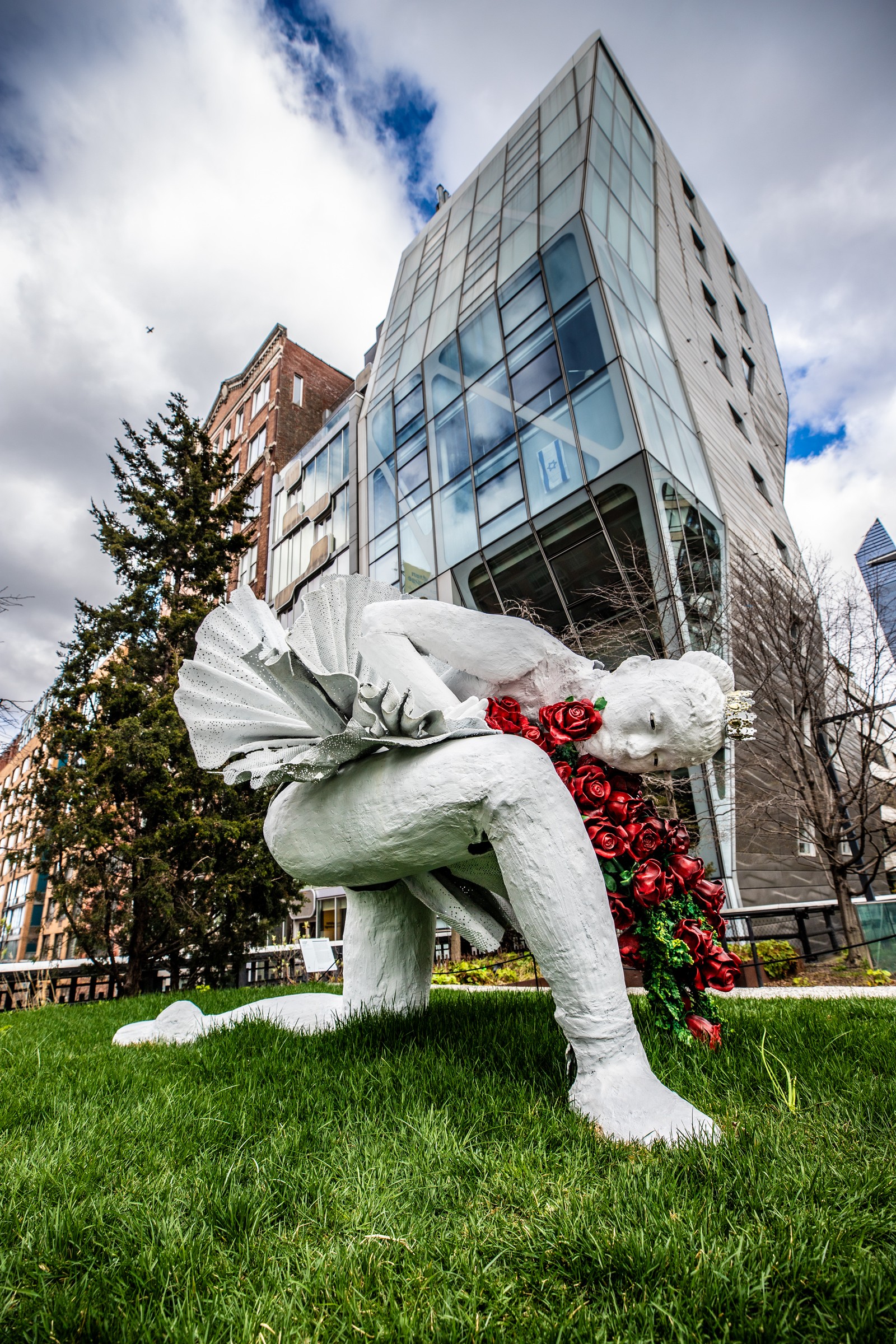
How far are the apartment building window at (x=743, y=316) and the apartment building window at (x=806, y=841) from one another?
18.3 metres

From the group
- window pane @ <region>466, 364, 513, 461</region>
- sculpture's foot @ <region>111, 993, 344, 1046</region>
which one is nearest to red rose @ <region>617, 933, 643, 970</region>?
sculpture's foot @ <region>111, 993, 344, 1046</region>

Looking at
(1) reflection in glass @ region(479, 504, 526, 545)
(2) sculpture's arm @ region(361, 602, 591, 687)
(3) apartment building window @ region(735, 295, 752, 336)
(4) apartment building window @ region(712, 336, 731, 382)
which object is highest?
(3) apartment building window @ region(735, 295, 752, 336)

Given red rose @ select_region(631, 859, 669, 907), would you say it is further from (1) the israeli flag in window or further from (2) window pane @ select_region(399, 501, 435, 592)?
(2) window pane @ select_region(399, 501, 435, 592)

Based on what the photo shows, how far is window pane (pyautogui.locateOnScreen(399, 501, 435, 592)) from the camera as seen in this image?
16531 mm

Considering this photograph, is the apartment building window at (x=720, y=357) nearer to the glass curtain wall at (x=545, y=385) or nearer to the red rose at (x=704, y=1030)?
the glass curtain wall at (x=545, y=385)

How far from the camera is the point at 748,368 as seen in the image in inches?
883

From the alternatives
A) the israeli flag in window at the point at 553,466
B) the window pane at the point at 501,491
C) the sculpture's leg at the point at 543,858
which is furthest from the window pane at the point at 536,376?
the sculpture's leg at the point at 543,858

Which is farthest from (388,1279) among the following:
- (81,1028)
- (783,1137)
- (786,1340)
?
(81,1028)

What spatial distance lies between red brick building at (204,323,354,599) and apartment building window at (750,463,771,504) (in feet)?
57.5

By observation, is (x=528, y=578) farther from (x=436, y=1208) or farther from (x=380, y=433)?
(x=436, y=1208)

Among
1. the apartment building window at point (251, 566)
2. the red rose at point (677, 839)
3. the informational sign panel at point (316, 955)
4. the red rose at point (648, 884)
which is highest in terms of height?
the apartment building window at point (251, 566)

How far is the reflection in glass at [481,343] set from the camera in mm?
15672

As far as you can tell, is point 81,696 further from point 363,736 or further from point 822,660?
point 822,660

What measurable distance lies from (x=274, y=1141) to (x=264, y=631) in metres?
1.27
